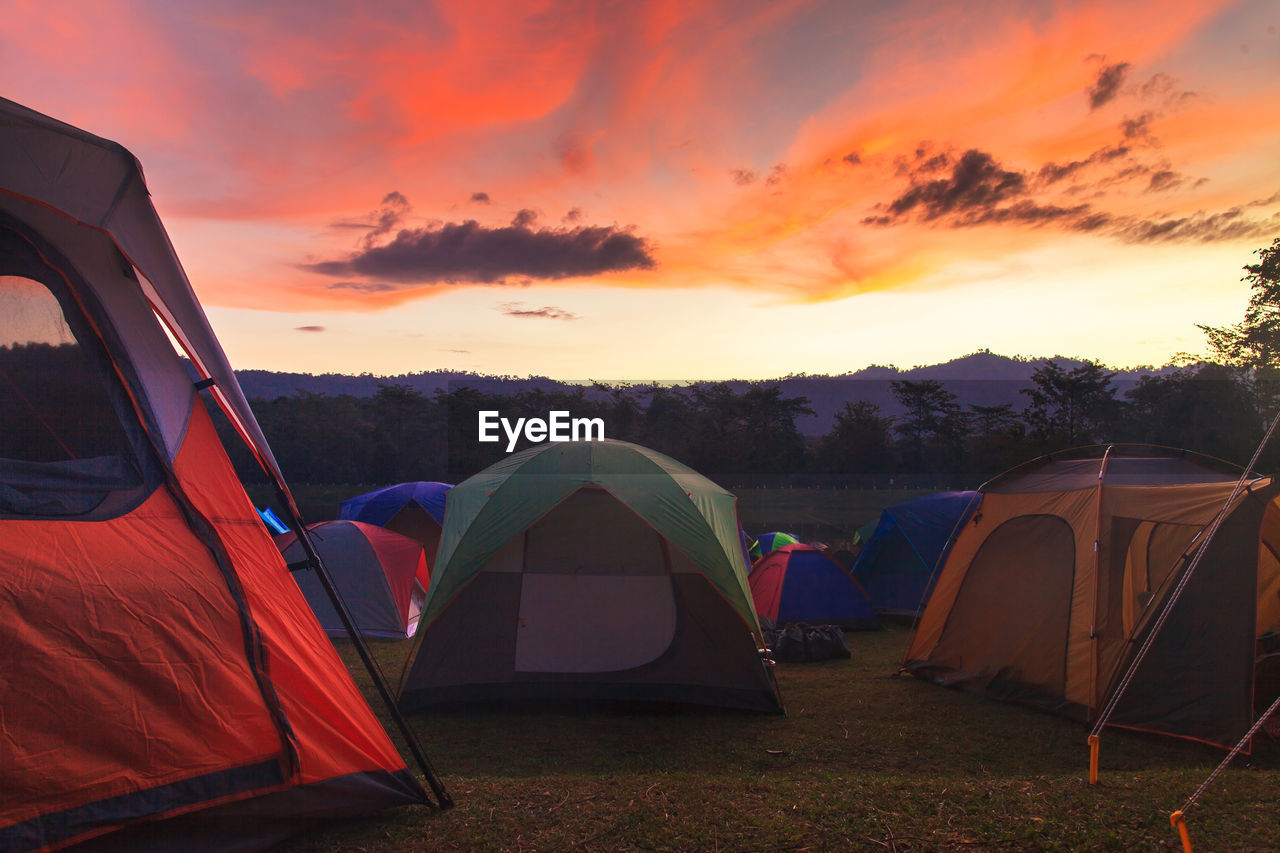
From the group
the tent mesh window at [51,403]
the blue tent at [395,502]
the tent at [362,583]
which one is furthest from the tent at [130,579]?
the blue tent at [395,502]

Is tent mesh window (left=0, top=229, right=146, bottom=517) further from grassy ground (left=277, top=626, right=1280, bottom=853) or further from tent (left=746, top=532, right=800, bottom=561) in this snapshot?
tent (left=746, top=532, right=800, bottom=561)

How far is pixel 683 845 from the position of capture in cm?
372

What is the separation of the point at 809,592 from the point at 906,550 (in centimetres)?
211

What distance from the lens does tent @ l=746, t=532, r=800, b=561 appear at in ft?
45.6

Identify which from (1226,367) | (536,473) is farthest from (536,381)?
(536,473)

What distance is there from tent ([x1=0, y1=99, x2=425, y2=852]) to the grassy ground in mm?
476

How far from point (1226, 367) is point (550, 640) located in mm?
40148

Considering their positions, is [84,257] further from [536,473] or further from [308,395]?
[308,395]

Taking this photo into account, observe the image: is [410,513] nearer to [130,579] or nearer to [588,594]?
[588,594]

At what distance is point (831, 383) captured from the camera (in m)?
85.8

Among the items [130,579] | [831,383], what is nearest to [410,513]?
[130,579]

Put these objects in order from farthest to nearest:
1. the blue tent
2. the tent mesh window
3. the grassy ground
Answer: the blue tent
the grassy ground
the tent mesh window

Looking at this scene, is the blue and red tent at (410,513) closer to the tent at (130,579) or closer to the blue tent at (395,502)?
the blue tent at (395,502)

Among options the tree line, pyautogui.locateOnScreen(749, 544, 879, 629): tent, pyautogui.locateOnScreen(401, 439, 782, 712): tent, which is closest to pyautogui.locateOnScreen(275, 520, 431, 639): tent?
pyautogui.locateOnScreen(401, 439, 782, 712): tent
